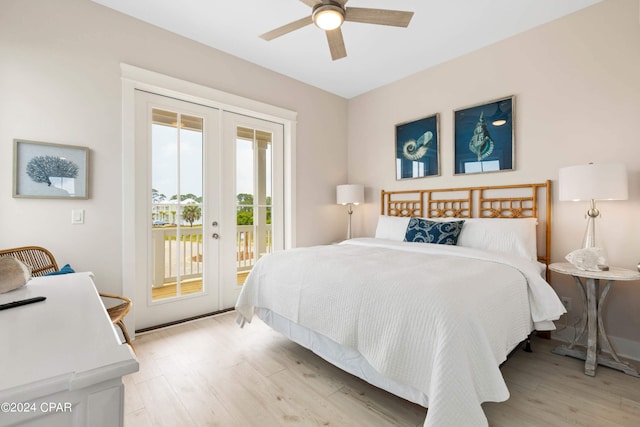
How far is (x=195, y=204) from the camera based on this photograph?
9.95 feet

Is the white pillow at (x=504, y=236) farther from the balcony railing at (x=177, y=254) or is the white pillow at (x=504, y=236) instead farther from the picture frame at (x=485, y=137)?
the balcony railing at (x=177, y=254)

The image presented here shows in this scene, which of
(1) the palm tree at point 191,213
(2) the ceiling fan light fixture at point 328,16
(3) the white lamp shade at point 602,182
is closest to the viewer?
(2) the ceiling fan light fixture at point 328,16

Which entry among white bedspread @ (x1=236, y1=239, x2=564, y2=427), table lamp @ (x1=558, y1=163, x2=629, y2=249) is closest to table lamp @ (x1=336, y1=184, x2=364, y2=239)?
white bedspread @ (x1=236, y1=239, x2=564, y2=427)

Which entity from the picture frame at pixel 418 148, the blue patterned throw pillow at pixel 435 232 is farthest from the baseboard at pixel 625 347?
the picture frame at pixel 418 148

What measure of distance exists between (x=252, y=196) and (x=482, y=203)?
254 centimetres

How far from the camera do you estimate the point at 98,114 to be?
2418 mm

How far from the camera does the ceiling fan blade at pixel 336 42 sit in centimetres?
214

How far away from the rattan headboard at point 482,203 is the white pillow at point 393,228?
0.41 m

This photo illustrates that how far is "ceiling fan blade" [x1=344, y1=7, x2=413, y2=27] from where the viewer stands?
1938mm

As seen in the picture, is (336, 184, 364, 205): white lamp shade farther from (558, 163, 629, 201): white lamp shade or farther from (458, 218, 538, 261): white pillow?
(558, 163, 629, 201): white lamp shade

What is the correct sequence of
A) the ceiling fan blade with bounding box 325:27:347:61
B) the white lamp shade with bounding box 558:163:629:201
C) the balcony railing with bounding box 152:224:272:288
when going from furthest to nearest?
the balcony railing with bounding box 152:224:272:288 < the ceiling fan blade with bounding box 325:27:347:61 < the white lamp shade with bounding box 558:163:629:201

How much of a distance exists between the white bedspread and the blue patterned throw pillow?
1.33 feet

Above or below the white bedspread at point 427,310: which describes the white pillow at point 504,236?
above

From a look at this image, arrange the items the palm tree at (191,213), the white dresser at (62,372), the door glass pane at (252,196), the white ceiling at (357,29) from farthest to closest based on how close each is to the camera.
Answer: the door glass pane at (252,196), the palm tree at (191,213), the white ceiling at (357,29), the white dresser at (62,372)
